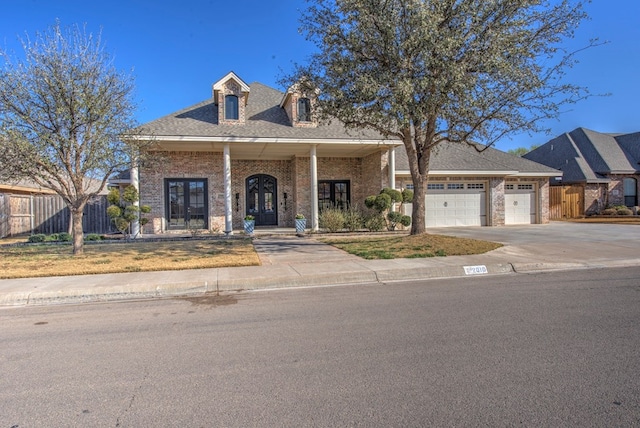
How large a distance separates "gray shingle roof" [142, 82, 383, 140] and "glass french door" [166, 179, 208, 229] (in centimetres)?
289

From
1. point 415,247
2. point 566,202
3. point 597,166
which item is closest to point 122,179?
point 415,247

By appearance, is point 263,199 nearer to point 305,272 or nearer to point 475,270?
point 305,272

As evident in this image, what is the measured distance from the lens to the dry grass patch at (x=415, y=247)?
1084 cm

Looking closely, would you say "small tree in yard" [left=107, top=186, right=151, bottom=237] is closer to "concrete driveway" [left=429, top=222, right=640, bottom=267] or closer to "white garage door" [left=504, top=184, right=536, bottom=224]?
"concrete driveway" [left=429, top=222, right=640, bottom=267]

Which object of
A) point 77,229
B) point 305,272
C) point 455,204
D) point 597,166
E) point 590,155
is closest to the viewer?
point 305,272

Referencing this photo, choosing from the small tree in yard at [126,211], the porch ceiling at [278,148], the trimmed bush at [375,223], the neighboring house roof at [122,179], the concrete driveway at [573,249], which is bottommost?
the concrete driveway at [573,249]

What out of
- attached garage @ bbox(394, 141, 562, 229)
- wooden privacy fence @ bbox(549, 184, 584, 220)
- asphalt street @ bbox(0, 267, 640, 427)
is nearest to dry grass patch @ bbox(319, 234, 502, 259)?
asphalt street @ bbox(0, 267, 640, 427)

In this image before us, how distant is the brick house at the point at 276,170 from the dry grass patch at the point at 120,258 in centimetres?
429

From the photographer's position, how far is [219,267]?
30.8ft

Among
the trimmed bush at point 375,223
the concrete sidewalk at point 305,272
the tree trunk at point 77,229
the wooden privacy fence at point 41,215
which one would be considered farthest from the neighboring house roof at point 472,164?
the wooden privacy fence at point 41,215

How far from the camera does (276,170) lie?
20422 mm

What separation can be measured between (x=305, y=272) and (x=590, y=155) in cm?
3074

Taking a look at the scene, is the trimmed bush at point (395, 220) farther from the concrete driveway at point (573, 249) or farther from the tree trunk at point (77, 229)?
the tree trunk at point (77, 229)

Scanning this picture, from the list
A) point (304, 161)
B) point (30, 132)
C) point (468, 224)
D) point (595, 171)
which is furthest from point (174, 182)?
point (595, 171)
